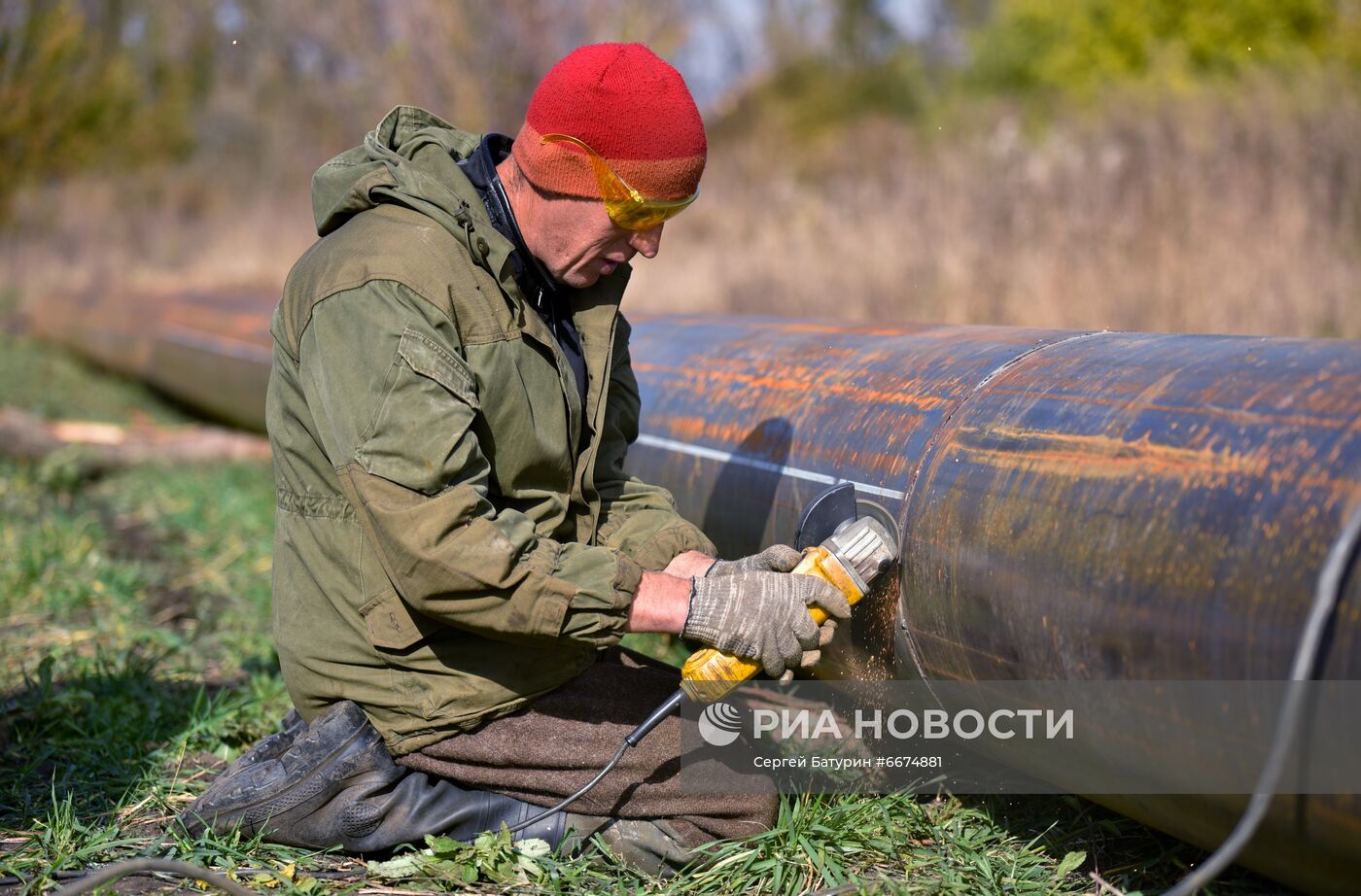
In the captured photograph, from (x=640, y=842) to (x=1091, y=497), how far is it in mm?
1236

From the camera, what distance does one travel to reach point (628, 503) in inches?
121

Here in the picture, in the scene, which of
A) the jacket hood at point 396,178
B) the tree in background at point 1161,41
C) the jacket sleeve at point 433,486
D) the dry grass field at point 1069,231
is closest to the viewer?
the jacket sleeve at point 433,486

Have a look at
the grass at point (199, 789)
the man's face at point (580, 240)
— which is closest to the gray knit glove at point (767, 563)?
the grass at point (199, 789)

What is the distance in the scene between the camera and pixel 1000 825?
2801 mm

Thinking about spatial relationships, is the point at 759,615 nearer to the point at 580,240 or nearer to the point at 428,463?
the point at 428,463

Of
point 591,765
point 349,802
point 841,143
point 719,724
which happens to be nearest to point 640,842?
point 591,765

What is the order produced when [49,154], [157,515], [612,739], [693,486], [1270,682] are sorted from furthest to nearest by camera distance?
[49,154], [157,515], [693,486], [612,739], [1270,682]

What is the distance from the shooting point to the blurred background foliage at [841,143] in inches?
324

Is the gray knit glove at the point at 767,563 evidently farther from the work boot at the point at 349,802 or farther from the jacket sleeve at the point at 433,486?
the work boot at the point at 349,802

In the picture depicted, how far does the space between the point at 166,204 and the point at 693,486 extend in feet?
69.1

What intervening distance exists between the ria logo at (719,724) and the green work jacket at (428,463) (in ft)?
1.07

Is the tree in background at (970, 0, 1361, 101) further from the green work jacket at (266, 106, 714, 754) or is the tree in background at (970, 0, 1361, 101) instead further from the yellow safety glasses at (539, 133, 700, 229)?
the green work jacket at (266, 106, 714, 754)

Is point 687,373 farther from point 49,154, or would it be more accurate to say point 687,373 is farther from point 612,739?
point 49,154

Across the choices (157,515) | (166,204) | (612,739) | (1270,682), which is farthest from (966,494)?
(166,204)
